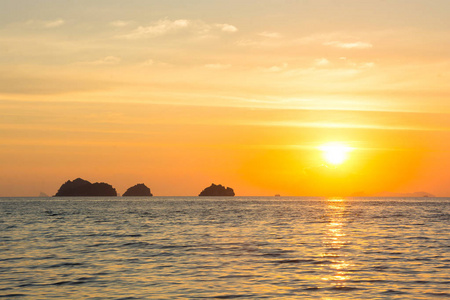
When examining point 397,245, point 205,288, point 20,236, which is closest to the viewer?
point 205,288

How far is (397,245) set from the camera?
42.0 metres

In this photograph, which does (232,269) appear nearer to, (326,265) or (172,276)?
(172,276)

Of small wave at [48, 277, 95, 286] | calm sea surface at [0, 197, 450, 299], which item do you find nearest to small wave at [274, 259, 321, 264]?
calm sea surface at [0, 197, 450, 299]

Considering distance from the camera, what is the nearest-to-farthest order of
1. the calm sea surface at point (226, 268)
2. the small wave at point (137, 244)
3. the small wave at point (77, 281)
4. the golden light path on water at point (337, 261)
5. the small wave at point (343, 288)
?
the calm sea surface at point (226, 268), the small wave at point (343, 288), the small wave at point (77, 281), the golden light path on water at point (337, 261), the small wave at point (137, 244)

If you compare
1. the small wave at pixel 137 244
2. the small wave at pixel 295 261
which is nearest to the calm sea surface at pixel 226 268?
the small wave at pixel 295 261

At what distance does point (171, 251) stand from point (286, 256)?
8664 millimetres

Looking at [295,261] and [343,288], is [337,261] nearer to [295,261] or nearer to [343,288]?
[295,261]

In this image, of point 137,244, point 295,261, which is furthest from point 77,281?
point 137,244

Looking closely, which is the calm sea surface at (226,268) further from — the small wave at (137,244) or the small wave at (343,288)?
the small wave at (137,244)

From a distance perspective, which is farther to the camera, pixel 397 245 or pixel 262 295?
pixel 397 245

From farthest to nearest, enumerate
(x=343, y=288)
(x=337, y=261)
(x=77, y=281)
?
(x=337, y=261) → (x=77, y=281) → (x=343, y=288)

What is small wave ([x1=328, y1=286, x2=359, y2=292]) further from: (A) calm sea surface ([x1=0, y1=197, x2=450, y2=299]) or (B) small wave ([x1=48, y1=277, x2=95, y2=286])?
(B) small wave ([x1=48, y1=277, x2=95, y2=286])

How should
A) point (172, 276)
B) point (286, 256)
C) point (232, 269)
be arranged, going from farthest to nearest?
point (286, 256) → point (232, 269) → point (172, 276)

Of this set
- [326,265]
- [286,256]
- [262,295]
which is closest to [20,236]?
[286,256]
